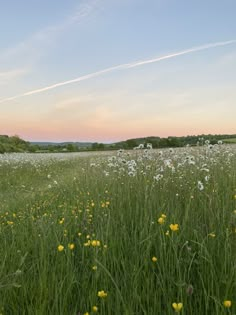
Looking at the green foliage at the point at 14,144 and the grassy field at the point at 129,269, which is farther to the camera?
the green foliage at the point at 14,144

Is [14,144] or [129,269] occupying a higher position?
[14,144]

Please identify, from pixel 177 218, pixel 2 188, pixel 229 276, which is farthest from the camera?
pixel 2 188

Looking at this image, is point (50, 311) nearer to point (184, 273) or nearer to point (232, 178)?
point (184, 273)

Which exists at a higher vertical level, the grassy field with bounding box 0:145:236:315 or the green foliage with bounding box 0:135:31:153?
the green foliage with bounding box 0:135:31:153

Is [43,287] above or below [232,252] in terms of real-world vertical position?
below

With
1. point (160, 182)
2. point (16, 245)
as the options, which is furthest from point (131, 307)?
point (160, 182)

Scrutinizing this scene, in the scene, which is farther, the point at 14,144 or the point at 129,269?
the point at 14,144

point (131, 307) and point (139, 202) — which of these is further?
point (139, 202)

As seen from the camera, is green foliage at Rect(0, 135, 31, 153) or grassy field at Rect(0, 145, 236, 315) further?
green foliage at Rect(0, 135, 31, 153)

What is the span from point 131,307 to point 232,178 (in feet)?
14.9

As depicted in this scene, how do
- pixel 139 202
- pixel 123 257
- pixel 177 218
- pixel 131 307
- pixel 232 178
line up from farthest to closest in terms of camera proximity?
pixel 232 178
pixel 139 202
pixel 177 218
pixel 123 257
pixel 131 307

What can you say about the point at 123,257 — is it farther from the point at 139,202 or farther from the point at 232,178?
the point at 232,178

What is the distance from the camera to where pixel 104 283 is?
299 cm

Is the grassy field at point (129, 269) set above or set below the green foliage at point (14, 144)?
below
